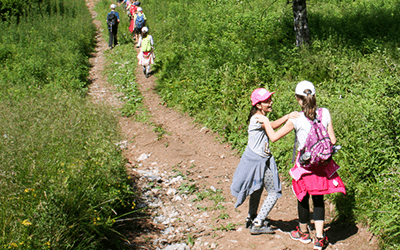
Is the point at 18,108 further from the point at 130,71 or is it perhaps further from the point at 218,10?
the point at 218,10

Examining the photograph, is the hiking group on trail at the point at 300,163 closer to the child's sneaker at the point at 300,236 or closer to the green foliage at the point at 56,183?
the child's sneaker at the point at 300,236

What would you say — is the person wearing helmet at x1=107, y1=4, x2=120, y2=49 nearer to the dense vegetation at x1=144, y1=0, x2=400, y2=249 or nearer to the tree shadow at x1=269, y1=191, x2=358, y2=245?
the dense vegetation at x1=144, y1=0, x2=400, y2=249

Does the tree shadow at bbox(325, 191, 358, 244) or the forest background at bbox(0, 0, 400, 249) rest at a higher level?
the forest background at bbox(0, 0, 400, 249)

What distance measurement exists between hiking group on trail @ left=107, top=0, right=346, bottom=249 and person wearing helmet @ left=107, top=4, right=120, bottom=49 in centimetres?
1304

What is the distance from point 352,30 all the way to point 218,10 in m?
5.72

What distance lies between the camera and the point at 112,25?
15602 mm

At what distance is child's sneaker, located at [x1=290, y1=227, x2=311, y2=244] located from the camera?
4109mm

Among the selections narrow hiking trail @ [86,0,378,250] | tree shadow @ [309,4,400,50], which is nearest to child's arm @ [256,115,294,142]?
narrow hiking trail @ [86,0,378,250]

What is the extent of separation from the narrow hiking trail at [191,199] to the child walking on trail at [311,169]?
0.55 m

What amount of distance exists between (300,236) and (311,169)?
3.20 ft

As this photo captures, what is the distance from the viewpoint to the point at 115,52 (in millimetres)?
15180

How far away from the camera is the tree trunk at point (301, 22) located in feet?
29.4

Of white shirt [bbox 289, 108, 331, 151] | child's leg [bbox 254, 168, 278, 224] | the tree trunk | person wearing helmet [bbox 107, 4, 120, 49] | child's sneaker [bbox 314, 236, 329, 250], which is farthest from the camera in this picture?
person wearing helmet [bbox 107, 4, 120, 49]

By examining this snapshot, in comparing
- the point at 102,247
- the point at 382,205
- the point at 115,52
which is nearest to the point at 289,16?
the point at 115,52
